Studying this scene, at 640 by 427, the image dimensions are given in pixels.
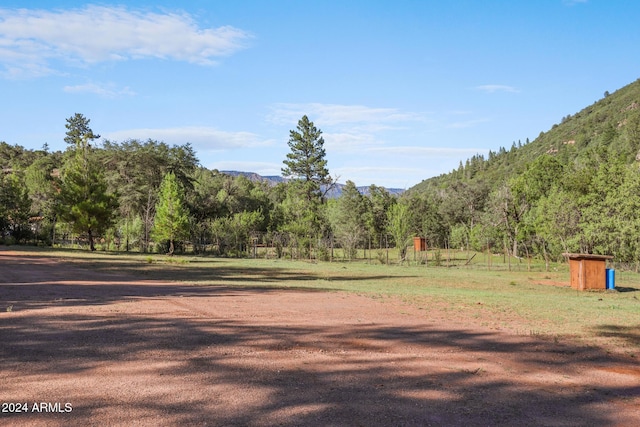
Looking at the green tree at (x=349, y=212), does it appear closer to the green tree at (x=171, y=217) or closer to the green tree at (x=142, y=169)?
the green tree at (x=142, y=169)

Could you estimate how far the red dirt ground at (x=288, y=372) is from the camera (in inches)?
195

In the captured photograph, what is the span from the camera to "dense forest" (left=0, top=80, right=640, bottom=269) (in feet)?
123

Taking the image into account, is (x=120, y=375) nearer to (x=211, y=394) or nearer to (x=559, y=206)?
(x=211, y=394)

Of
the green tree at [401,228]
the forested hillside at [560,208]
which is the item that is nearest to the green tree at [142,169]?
the green tree at [401,228]

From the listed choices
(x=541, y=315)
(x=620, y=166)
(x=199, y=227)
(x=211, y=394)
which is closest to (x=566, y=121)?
(x=620, y=166)

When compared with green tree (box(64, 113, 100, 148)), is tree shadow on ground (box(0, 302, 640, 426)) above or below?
below

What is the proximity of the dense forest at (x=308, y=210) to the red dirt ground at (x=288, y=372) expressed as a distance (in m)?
26.3

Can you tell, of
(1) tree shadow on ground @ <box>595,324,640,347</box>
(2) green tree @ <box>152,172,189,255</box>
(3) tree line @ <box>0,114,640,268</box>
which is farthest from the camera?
(2) green tree @ <box>152,172,189,255</box>

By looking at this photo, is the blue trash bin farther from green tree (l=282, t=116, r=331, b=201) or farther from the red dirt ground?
A: green tree (l=282, t=116, r=331, b=201)

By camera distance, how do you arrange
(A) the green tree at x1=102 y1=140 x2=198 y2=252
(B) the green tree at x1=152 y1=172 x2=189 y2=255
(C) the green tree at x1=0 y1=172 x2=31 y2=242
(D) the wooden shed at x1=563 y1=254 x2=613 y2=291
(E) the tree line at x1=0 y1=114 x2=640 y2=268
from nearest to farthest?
1. (D) the wooden shed at x1=563 y1=254 x2=613 y2=291
2. (E) the tree line at x1=0 y1=114 x2=640 y2=268
3. (B) the green tree at x1=152 y1=172 x2=189 y2=255
4. (C) the green tree at x1=0 y1=172 x2=31 y2=242
5. (A) the green tree at x1=102 y1=140 x2=198 y2=252

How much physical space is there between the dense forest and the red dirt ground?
2634 centimetres

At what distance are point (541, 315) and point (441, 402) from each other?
898 cm

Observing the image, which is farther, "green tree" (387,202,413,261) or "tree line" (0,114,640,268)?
"green tree" (387,202,413,261)

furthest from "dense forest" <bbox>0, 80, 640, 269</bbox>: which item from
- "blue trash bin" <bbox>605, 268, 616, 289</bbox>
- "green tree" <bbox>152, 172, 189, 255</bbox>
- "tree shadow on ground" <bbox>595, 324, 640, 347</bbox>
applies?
"tree shadow on ground" <bbox>595, 324, 640, 347</bbox>
